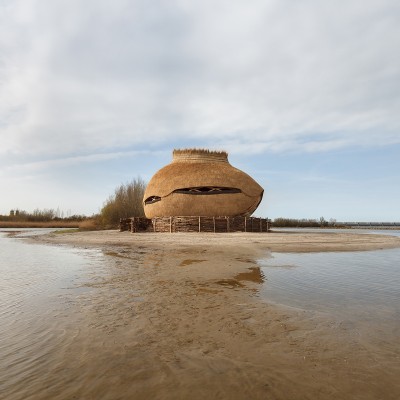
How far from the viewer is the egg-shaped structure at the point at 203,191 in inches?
1013

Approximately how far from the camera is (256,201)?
27.3m

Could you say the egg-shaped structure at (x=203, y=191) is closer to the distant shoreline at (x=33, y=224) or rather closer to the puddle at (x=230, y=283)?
the puddle at (x=230, y=283)

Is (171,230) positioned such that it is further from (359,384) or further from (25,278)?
(359,384)

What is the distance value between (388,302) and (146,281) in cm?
423

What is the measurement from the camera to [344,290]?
5.81 meters

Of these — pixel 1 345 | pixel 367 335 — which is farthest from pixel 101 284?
pixel 367 335

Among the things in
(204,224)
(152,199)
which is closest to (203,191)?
(204,224)

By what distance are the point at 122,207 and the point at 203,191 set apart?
56.2 ft

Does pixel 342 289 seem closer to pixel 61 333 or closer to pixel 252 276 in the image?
pixel 252 276

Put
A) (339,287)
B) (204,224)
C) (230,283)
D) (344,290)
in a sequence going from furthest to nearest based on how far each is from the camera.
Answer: (204,224)
(230,283)
(339,287)
(344,290)

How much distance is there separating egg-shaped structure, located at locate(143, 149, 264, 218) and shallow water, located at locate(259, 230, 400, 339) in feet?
54.4

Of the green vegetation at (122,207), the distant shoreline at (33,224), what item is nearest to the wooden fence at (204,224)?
the green vegetation at (122,207)

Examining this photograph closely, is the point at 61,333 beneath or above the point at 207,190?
beneath

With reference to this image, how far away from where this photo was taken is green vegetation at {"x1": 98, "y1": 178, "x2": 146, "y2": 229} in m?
40.2
